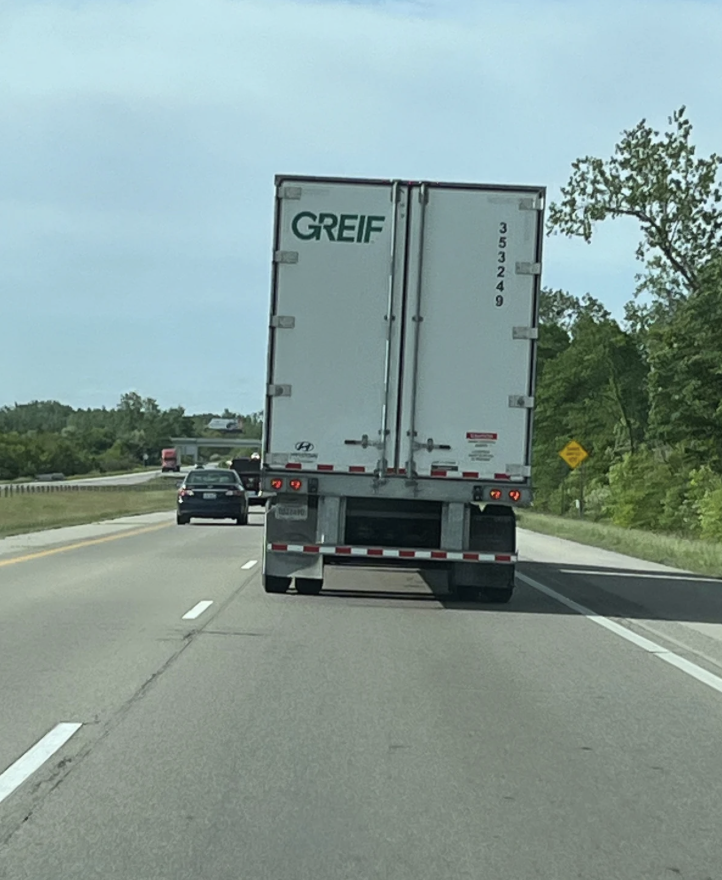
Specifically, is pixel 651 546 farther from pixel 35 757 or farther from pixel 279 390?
pixel 35 757

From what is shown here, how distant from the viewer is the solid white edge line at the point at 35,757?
7430 mm

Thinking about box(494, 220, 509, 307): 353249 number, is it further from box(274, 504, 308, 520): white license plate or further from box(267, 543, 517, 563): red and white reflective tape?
box(274, 504, 308, 520): white license plate

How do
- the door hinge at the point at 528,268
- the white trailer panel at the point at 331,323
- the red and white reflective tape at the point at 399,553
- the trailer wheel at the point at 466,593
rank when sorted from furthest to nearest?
the trailer wheel at the point at 466,593 < the red and white reflective tape at the point at 399,553 < the white trailer panel at the point at 331,323 < the door hinge at the point at 528,268

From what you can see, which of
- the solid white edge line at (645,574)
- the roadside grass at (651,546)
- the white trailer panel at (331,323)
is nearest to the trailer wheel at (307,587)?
the white trailer panel at (331,323)

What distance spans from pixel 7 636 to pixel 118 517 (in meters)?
39.8

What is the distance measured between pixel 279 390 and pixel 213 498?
26.4 metres

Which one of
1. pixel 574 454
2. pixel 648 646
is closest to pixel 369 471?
pixel 648 646

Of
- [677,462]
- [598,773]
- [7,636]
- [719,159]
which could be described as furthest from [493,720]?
[677,462]

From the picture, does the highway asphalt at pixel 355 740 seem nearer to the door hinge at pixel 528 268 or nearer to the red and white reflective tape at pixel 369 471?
the red and white reflective tape at pixel 369 471

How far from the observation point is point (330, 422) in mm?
16969

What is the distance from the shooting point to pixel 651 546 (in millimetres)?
33969

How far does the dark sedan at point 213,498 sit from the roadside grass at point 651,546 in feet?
31.3

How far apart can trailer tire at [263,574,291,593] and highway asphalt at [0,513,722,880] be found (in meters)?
0.60

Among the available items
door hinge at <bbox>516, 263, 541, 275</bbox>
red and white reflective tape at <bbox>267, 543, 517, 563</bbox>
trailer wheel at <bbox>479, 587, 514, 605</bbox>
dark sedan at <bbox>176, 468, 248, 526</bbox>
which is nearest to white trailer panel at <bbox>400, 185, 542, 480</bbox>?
door hinge at <bbox>516, 263, 541, 275</bbox>
